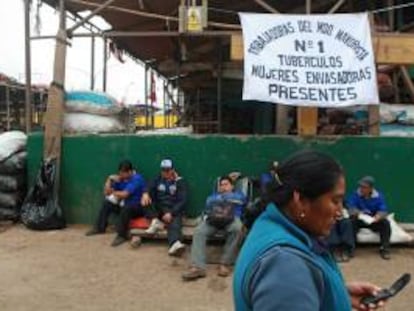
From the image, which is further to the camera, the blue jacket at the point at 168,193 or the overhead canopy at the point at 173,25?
the overhead canopy at the point at 173,25

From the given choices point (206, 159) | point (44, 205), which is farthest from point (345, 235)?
point (44, 205)

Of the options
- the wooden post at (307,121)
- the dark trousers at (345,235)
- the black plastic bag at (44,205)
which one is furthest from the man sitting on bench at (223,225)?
the black plastic bag at (44,205)

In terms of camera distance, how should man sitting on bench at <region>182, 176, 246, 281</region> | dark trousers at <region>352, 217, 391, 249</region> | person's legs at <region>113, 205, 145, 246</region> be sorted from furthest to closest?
1. person's legs at <region>113, 205, 145, 246</region>
2. dark trousers at <region>352, 217, 391, 249</region>
3. man sitting on bench at <region>182, 176, 246, 281</region>

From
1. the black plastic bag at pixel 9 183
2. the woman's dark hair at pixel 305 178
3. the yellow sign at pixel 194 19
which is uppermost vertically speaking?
the yellow sign at pixel 194 19

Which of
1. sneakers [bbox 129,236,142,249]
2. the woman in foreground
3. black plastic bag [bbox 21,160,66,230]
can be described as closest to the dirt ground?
sneakers [bbox 129,236,142,249]

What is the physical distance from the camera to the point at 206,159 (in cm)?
1134

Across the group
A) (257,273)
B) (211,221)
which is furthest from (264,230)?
(211,221)

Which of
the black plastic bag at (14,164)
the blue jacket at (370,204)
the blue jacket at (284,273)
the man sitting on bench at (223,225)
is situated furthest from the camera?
the black plastic bag at (14,164)

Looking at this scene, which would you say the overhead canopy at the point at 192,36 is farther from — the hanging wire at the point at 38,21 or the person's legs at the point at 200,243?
the person's legs at the point at 200,243

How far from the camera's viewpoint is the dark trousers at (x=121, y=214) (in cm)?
1066

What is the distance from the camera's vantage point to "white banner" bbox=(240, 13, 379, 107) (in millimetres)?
10484

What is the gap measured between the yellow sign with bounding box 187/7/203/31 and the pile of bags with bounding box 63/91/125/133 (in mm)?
2209

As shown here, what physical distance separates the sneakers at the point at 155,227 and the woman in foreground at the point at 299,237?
326 inches

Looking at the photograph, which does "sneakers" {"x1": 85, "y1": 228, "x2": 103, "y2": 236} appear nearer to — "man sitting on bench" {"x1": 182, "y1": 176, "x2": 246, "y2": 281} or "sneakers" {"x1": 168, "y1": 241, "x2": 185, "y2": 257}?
"sneakers" {"x1": 168, "y1": 241, "x2": 185, "y2": 257}
